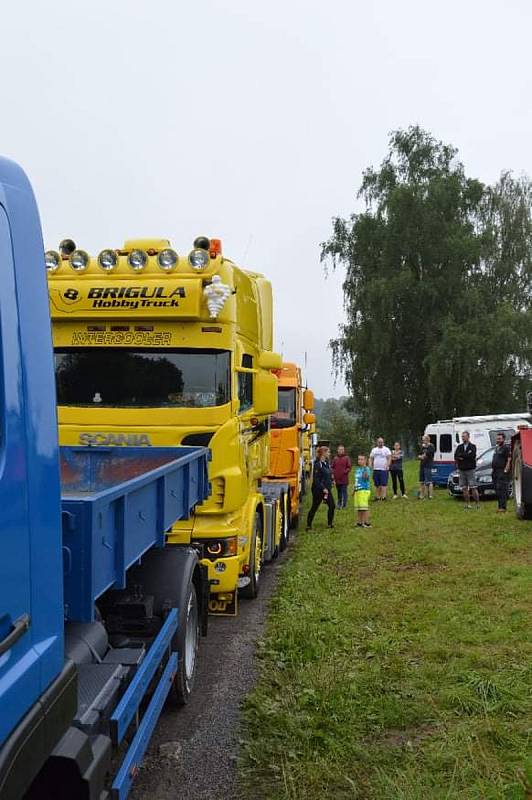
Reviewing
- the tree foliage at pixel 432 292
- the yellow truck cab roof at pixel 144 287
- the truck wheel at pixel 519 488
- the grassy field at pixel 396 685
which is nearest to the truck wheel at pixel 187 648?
the grassy field at pixel 396 685

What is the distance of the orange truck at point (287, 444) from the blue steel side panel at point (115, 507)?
576cm

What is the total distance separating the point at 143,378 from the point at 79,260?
4.38 feet

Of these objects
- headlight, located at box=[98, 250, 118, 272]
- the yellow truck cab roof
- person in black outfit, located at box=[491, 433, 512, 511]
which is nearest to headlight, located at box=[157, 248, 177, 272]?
the yellow truck cab roof

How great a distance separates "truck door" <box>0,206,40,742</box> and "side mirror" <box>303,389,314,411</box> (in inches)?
610

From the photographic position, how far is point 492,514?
14992 millimetres

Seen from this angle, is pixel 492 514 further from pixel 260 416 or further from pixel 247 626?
pixel 247 626

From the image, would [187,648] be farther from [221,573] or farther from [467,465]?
[467,465]

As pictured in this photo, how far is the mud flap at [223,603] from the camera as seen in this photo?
6.85 m

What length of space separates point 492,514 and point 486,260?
23100 millimetres

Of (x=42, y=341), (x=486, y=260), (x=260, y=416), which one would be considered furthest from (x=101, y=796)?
(x=486, y=260)

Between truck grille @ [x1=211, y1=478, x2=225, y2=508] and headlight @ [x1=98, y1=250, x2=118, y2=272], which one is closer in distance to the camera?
truck grille @ [x1=211, y1=478, x2=225, y2=508]

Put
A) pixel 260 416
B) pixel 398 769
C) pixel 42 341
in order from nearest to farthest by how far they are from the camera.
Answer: pixel 42 341, pixel 398 769, pixel 260 416

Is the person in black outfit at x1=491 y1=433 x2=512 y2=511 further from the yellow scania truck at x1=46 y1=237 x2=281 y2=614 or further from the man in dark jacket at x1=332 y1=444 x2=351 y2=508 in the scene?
the yellow scania truck at x1=46 y1=237 x2=281 y2=614

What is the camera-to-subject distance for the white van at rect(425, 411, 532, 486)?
2141cm
